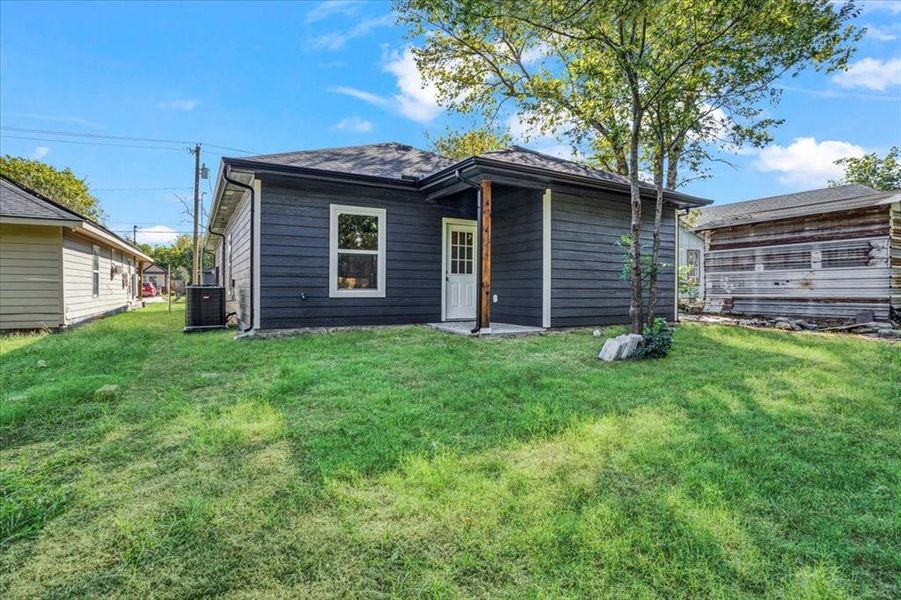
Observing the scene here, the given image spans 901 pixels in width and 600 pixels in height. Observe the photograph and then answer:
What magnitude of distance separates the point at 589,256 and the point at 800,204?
10.4 meters

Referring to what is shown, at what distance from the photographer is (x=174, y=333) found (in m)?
7.54

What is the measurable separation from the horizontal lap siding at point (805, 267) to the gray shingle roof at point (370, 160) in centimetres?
796

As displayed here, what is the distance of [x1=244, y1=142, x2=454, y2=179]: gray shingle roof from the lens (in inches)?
267

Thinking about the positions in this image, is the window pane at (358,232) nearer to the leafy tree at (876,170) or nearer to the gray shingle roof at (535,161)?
the gray shingle roof at (535,161)

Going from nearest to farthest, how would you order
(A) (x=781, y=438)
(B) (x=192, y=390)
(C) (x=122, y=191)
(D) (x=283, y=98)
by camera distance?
(A) (x=781, y=438) → (B) (x=192, y=390) → (D) (x=283, y=98) → (C) (x=122, y=191)

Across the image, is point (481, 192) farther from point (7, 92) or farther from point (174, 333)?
point (7, 92)

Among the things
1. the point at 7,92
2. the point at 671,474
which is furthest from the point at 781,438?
the point at 7,92

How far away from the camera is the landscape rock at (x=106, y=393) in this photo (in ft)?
10.6

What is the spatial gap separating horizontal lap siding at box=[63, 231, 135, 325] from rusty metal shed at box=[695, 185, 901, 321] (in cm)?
1502

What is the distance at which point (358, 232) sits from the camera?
23.7 ft

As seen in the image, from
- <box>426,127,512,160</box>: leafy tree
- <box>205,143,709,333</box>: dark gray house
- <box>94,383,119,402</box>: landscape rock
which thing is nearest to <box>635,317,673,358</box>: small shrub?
<box>205,143,709,333</box>: dark gray house

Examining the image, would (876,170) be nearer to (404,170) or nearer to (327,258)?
(404,170)

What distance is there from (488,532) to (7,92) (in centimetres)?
2732

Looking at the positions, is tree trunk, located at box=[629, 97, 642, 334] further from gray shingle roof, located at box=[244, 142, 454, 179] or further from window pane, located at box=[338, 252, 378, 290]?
window pane, located at box=[338, 252, 378, 290]
